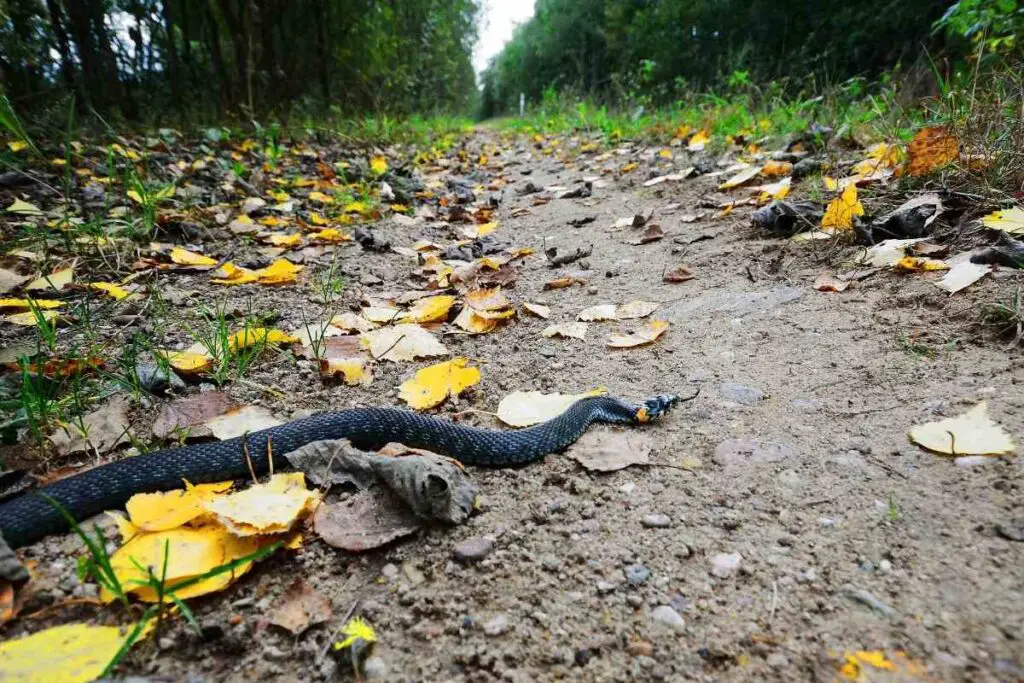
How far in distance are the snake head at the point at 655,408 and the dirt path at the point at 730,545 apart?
0.06m

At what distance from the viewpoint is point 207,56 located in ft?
27.0

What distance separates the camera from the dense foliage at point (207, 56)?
15.9 ft

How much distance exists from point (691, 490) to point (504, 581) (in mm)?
479

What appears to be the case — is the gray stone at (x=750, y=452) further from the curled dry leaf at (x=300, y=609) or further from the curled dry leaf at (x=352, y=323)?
the curled dry leaf at (x=352, y=323)

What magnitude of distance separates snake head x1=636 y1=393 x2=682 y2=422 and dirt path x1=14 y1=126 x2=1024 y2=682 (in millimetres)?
56

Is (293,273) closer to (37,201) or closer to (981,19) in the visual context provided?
(37,201)

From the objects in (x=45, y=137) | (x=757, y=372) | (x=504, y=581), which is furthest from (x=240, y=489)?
(x=45, y=137)

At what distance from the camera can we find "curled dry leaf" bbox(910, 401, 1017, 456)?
1.15 m

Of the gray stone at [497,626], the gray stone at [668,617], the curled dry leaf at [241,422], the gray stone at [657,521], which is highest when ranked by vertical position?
the curled dry leaf at [241,422]

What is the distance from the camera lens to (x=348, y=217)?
378 centimetres

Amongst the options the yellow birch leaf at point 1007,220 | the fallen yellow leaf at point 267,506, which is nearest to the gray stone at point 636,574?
the fallen yellow leaf at point 267,506

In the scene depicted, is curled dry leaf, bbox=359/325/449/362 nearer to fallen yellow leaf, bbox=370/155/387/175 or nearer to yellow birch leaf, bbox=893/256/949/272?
yellow birch leaf, bbox=893/256/949/272

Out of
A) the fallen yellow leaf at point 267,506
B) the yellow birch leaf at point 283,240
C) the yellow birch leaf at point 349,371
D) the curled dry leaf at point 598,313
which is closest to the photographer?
the fallen yellow leaf at point 267,506

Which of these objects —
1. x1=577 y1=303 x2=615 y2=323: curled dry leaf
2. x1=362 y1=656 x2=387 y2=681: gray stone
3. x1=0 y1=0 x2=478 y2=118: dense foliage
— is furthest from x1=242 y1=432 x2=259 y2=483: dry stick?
x1=0 y1=0 x2=478 y2=118: dense foliage
